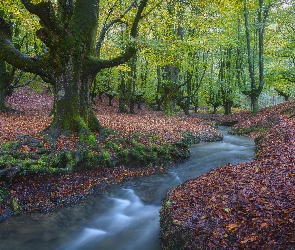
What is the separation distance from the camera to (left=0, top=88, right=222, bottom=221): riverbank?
7.81 metres

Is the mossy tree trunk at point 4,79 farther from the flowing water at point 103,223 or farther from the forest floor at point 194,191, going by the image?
the flowing water at point 103,223

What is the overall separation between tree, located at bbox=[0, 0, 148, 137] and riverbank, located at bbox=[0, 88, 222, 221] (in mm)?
1142

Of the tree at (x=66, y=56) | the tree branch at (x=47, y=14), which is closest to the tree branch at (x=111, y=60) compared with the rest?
the tree at (x=66, y=56)

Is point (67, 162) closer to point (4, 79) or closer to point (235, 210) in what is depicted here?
point (235, 210)

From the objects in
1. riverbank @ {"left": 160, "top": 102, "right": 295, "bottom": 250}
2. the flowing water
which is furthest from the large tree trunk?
riverbank @ {"left": 160, "top": 102, "right": 295, "bottom": 250}

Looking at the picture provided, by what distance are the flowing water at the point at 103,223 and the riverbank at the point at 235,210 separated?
3.53 feet

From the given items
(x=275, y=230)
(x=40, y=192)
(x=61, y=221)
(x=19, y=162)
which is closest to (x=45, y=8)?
(x=19, y=162)

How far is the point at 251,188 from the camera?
6.39 m

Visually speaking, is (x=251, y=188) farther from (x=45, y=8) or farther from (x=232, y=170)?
(x=45, y=8)

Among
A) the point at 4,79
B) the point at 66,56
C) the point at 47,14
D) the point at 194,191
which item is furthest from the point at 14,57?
the point at 4,79

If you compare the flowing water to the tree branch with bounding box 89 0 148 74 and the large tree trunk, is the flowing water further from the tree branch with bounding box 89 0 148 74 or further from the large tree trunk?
the tree branch with bounding box 89 0 148 74

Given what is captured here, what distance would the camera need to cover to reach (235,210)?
5543mm

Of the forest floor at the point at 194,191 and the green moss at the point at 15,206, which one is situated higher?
the forest floor at the point at 194,191

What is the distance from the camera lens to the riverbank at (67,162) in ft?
25.6
